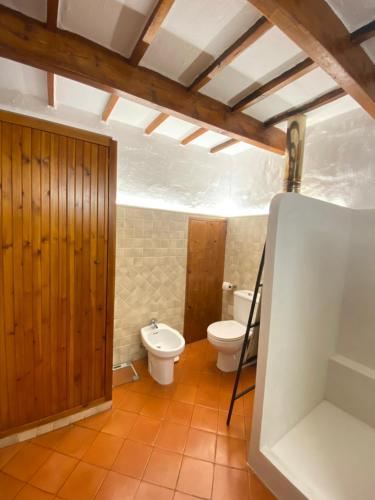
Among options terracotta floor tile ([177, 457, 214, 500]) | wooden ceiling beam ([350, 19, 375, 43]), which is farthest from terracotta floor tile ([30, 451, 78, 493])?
wooden ceiling beam ([350, 19, 375, 43])

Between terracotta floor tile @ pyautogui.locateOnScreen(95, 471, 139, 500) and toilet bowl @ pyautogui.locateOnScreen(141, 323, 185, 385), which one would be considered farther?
toilet bowl @ pyautogui.locateOnScreen(141, 323, 185, 385)

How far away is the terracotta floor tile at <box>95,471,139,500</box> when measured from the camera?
4.10 feet

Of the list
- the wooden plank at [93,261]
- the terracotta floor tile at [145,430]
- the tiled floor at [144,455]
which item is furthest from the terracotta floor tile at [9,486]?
the terracotta floor tile at [145,430]

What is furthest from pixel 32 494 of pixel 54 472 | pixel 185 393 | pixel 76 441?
pixel 185 393

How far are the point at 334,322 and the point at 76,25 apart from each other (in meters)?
2.68

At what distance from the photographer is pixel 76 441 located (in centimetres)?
158

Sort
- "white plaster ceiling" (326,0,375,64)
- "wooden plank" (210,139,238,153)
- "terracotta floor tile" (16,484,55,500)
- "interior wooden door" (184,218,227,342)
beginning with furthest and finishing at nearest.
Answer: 1. "interior wooden door" (184,218,227,342)
2. "wooden plank" (210,139,238,153)
3. "terracotta floor tile" (16,484,55,500)
4. "white plaster ceiling" (326,0,375,64)

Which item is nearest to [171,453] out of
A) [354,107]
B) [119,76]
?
[119,76]

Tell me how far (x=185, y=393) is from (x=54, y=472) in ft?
3.59

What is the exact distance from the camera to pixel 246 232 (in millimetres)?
2916

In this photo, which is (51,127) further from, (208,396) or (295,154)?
(208,396)

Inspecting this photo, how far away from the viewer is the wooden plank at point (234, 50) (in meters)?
1.11

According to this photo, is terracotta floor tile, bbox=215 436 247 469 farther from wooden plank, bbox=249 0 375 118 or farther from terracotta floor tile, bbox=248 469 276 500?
wooden plank, bbox=249 0 375 118

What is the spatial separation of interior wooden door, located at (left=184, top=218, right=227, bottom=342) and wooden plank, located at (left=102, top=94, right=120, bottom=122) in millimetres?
1437
